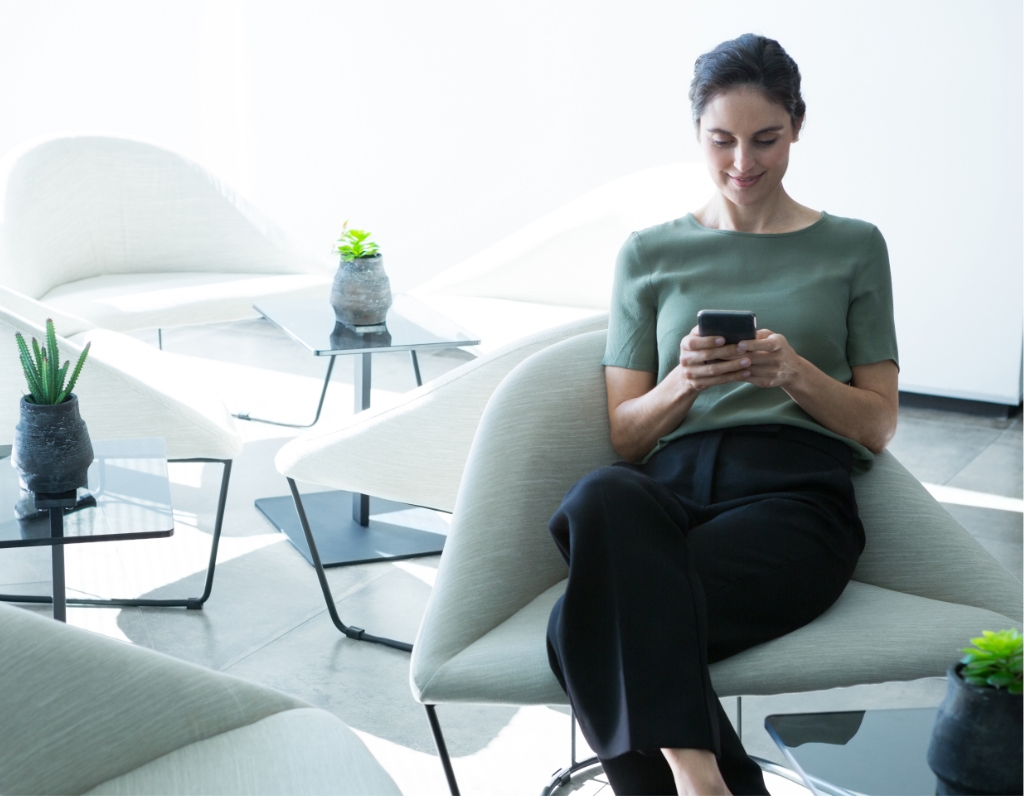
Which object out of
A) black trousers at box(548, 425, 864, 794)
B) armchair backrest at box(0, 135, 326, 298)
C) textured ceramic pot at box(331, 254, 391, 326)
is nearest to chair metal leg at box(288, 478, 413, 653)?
textured ceramic pot at box(331, 254, 391, 326)

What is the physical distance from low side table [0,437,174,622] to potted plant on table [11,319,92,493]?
1.4 inches

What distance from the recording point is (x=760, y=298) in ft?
5.52

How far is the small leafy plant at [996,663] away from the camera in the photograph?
945 millimetres

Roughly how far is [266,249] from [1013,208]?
97.3 inches

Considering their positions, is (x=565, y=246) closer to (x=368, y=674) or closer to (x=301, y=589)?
(x=301, y=589)

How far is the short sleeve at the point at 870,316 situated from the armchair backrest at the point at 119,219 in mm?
2510

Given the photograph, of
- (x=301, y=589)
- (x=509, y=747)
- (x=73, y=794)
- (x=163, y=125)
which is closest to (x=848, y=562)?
(x=509, y=747)

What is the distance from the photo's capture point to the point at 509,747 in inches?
76.2

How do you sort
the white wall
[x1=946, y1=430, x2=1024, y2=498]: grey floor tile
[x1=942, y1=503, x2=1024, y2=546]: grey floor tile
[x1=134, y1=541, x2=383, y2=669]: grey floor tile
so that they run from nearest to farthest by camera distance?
[x1=134, y1=541, x2=383, y2=669]: grey floor tile < [x1=942, y1=503, x2=1024, y2=546]: grey floor tile < [x1=946, y1=430, x2=1024, y2=498]: grey floor tile < the white wall

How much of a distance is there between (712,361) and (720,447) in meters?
0.13

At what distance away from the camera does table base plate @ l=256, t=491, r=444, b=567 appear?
8.81ft

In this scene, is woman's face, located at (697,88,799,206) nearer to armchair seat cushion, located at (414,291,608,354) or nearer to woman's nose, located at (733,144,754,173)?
woman's nose, located at (733,144,754,173)

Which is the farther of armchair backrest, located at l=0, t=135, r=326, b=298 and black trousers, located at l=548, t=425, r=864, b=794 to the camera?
armchair backrest, located at l=0, t=135, r=326, b=298

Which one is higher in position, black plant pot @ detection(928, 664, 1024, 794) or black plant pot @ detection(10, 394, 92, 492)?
black plant pot @ detection(928, 664, 1024, 794)
